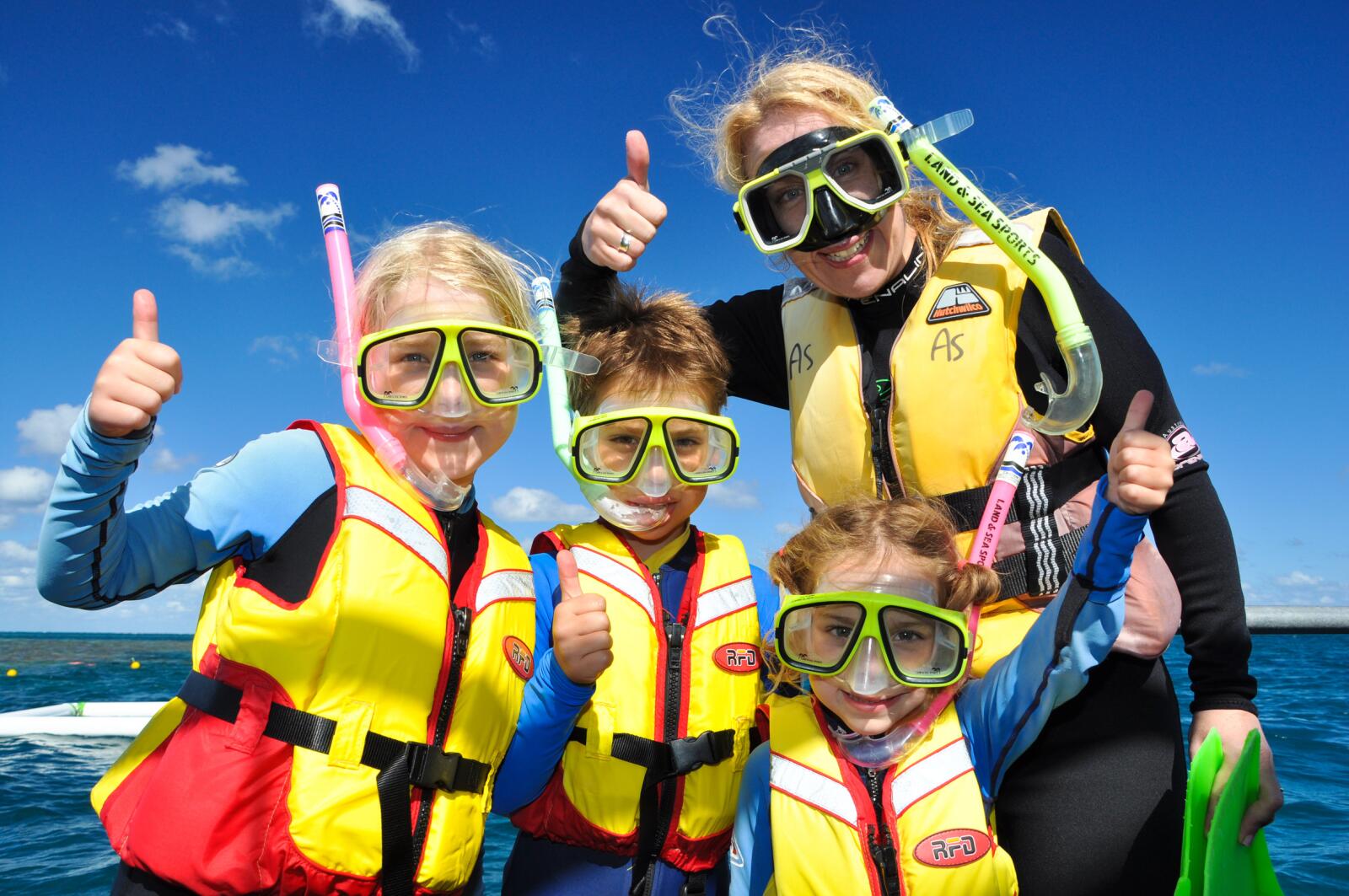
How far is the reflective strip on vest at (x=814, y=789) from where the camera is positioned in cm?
217

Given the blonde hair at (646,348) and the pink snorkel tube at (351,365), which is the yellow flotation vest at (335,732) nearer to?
the pink snorkel tube at (351,365)

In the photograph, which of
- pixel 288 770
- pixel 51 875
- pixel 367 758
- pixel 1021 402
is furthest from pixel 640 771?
pixel 51 875

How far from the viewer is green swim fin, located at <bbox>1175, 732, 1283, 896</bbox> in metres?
1.67

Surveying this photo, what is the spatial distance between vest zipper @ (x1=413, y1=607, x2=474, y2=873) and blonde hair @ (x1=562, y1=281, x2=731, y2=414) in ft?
2.51

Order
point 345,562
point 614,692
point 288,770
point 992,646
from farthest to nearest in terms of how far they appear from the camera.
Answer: point 614,692 < point 992,646 < point 345,562 < point 288,770

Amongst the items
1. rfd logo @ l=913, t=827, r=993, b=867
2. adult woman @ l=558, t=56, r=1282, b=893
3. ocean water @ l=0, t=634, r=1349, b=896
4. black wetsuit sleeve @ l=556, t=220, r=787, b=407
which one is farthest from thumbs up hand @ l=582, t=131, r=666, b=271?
ocean water @ l=0, t=634, r=1349, b=896

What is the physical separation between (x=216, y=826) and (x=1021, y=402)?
2029 mm

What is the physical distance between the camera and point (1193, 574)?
1.94 metres

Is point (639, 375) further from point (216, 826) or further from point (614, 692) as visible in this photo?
point (216, 826)

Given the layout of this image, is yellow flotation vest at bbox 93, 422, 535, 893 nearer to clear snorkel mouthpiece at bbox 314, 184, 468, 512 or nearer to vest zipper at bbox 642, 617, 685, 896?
clear snorkel mouthpiece at bbox 314, 184, 468, 512

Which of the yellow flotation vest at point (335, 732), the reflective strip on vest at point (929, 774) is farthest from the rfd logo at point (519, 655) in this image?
the reflective strip on vest at point (929, 774)

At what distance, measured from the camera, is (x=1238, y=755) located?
1848 millimetres

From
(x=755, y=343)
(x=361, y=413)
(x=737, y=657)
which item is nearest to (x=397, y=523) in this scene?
(x=361, y=413)

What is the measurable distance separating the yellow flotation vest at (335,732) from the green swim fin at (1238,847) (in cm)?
152
